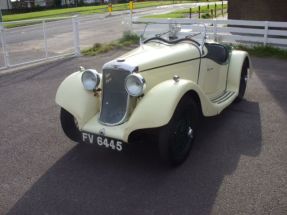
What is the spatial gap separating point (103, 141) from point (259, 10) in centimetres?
1203

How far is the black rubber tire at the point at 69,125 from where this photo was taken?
171 inches

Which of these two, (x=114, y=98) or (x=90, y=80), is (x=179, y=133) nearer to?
(x=114, y=98)

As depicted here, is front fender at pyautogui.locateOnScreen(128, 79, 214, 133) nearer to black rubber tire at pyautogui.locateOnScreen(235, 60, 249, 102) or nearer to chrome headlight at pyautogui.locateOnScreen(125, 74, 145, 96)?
chrome headlight at pyautogui.locateOnScreen(125, 74, 145, 96)

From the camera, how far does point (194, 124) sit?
13.7 ft

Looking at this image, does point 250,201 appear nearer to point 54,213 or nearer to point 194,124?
point 194,124

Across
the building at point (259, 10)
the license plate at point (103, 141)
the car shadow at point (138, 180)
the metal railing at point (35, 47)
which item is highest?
the building at point (259, 10)

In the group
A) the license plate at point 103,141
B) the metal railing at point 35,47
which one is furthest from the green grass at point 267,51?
the license plate at point 103,141

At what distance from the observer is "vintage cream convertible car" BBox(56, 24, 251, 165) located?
12.0 feet

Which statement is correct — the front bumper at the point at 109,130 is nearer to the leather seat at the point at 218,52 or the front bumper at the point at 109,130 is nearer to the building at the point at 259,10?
the leather seat at the point at 218,52

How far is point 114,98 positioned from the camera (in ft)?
13.2

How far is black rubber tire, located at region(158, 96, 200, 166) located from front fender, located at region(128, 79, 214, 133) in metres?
0.13

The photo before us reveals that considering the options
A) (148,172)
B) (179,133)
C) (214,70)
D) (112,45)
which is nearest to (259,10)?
(112,45)

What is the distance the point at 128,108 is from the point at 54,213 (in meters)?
1.40

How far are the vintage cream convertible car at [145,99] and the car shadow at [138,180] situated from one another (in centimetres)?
25
